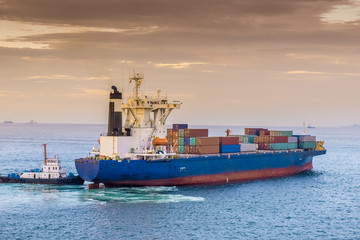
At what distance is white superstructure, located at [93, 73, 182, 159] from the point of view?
61.6 meters

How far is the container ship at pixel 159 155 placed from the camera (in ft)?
190

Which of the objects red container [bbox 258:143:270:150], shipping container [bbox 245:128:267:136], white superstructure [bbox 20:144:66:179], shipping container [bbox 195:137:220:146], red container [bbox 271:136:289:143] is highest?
shipping container [bbox 245:128:267:136]

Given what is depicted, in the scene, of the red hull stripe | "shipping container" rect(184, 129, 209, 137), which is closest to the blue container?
"shipping container" rect(184, 129, 209, 137)

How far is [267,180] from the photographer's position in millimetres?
71188

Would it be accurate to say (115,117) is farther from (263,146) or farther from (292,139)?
(292,139)

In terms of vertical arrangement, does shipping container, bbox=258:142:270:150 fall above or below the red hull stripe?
above

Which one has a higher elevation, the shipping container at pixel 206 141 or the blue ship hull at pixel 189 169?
the shipping container at pixel 206 141

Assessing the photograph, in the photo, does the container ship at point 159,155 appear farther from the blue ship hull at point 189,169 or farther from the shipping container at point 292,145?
the shipping container at point 292,145

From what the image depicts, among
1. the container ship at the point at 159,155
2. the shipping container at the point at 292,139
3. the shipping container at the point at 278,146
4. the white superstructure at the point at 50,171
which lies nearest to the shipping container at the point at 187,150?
the container ship at the point at 159,155

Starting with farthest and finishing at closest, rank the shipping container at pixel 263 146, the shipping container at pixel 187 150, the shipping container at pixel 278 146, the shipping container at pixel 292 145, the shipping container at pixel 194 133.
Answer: the shipping container at pixel 292 145 → the shipping container at pixel 278 146 → the shipping container at pixel 263 146 → the shipping container at pixel 194 133 → the shipping container at pixel 187 150

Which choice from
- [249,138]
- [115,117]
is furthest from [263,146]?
[115,117]

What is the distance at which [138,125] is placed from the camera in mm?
64375

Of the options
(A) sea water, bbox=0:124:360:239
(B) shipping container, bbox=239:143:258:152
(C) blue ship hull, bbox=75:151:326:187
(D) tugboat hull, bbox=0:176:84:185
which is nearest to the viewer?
(A) sea water, bbox=0:124:360:239

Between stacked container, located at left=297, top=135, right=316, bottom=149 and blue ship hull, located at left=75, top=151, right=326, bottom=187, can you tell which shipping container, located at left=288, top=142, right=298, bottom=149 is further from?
blue ship hull, located at left=75, top=151, right=326, bottom=187
